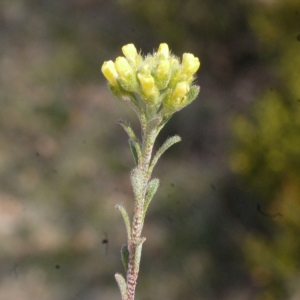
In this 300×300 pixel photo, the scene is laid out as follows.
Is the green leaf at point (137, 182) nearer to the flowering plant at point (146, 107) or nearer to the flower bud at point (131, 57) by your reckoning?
the flowering plant at point (146, 107)

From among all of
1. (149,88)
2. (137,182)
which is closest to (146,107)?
(149,88)

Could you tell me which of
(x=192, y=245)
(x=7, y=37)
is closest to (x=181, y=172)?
Result: (x=192, y=245)

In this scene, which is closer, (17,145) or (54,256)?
(54,256)

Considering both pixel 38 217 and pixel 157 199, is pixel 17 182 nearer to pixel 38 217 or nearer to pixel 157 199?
pixel 38 217

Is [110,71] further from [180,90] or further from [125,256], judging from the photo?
[125,256]

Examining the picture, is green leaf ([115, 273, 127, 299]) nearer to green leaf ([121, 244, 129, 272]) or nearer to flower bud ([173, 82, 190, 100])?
green leaf ([121, 244, 129, 272])
